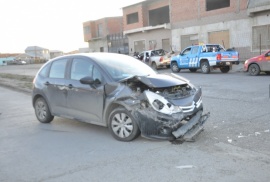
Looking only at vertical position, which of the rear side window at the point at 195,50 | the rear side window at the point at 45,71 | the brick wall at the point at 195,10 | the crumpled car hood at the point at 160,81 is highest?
the brick wall at the point at 195,10

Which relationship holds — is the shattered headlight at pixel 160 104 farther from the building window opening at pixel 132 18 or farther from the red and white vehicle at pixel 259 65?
the building window opening at pixel 132 18

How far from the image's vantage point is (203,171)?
4141 mm

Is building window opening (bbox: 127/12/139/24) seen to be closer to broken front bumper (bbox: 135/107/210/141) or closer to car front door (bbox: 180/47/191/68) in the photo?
car front door (bbox: 180/47/191/68)

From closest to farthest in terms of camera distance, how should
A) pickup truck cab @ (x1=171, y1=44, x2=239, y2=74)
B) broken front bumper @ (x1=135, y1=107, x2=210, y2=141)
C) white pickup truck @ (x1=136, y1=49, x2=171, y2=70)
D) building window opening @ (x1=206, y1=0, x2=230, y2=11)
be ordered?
broken front bumper @ (x1=135, y1=107, x2=210, y2=141) → pickup truck cab @ (x1=171, y1=44, x2=239, y2=74) → white pickup truck @ (x1=136, y1=49, x2=171, y2=70) → building window opening @ (x1=206, y1=0, x2=230, y2=11)

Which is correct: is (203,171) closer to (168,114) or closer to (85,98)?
(168,114)

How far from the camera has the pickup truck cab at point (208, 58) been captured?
1853cm

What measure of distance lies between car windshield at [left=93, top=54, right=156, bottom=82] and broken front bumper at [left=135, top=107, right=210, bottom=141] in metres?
1.05

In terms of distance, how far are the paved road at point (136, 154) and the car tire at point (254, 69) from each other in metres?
9.26

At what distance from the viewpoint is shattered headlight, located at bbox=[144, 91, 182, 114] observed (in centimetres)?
526

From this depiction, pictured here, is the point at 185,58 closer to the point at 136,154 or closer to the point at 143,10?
the point at 136,154

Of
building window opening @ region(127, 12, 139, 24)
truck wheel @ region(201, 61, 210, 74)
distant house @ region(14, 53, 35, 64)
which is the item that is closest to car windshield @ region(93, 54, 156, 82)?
truck wheel @ region(201, 61, 210, 74)

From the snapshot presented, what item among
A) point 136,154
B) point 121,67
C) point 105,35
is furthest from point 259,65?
point 105,35

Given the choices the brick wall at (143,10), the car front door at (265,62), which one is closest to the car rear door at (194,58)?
the car front door at (265,62)

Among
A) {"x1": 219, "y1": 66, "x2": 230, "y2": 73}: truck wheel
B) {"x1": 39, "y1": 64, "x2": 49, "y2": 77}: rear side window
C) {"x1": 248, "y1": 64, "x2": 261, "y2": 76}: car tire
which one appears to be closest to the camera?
{"x1": 39, "y1": 64, "x2": 49, "y2": 77}: rear side window
